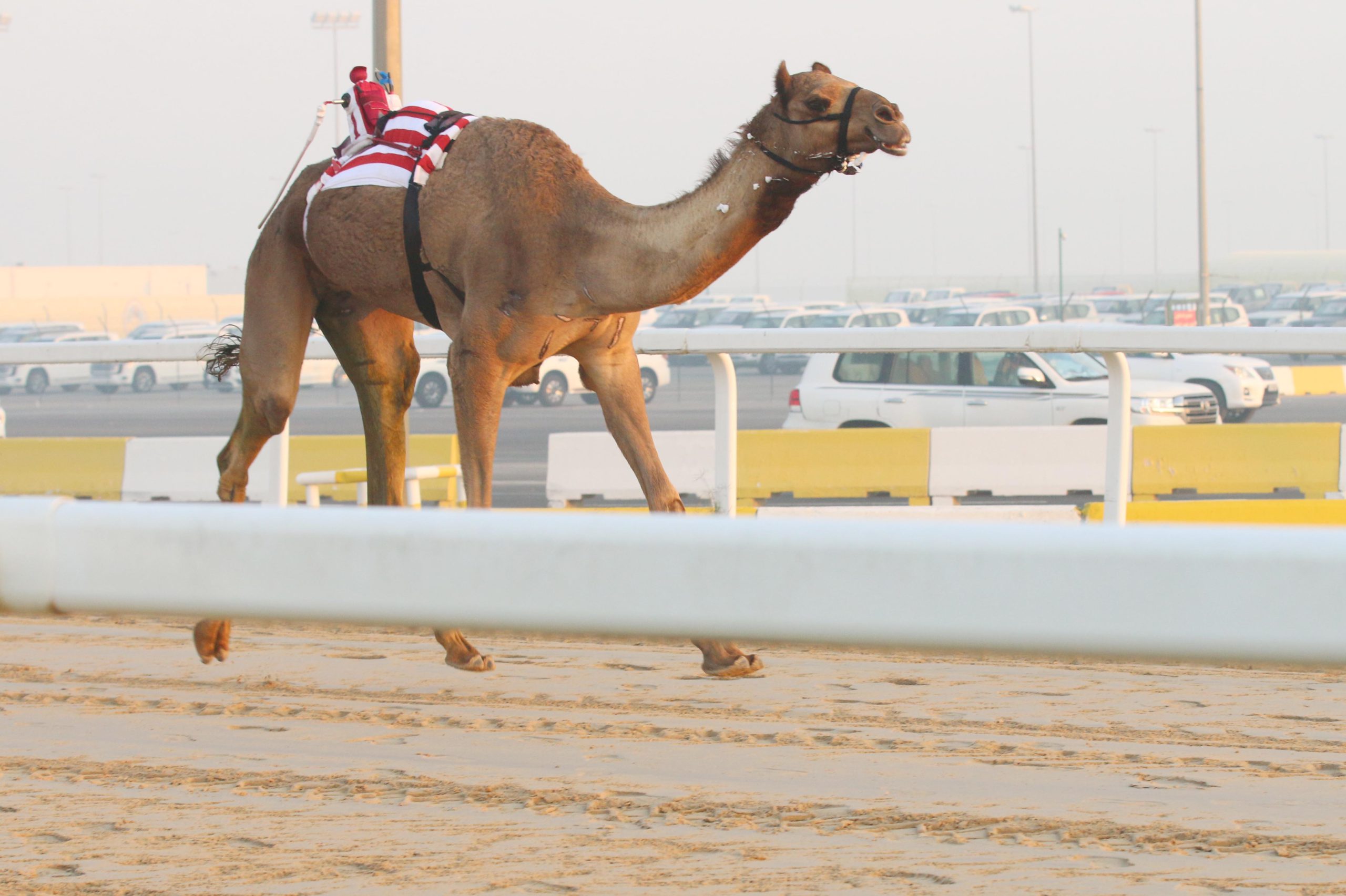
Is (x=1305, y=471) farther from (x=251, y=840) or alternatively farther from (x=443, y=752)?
(x=251, y=840)

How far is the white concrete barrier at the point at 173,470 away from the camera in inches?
435

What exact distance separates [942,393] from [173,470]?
396 inches

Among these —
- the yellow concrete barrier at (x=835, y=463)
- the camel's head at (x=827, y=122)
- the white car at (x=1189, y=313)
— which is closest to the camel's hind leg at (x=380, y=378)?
the camel's head at (x=827, y=122)

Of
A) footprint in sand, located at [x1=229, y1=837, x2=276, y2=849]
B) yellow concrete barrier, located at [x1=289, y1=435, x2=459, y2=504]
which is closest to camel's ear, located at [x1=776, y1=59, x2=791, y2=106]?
footprint in sand, located at [x1=229, y1=837, x2=276, y2=849]

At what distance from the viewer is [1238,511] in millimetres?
9234

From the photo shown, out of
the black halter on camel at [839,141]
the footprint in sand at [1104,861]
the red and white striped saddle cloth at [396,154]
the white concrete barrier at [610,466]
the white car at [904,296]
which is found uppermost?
the white car at [904,296]

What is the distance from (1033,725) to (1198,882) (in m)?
1.46

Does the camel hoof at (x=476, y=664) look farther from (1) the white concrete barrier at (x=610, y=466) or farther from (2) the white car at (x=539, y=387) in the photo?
(2) the white car at (x=539, y=387)

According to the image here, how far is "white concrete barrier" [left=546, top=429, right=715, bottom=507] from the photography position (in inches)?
440

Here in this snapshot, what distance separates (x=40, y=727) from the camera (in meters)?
5.13

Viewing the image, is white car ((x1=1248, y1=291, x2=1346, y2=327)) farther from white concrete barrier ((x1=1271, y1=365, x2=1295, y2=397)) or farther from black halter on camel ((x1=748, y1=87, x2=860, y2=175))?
black halter on camel ((x1=748, y1=87, x2=860, y2=175))

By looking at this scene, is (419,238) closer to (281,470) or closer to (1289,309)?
(281,470)

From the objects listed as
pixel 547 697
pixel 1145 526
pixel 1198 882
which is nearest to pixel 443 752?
pixel 547 697

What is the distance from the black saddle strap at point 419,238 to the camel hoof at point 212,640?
4.41 feet
